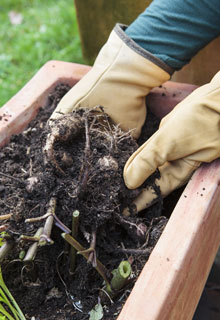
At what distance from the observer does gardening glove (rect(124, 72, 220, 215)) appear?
1093 mm

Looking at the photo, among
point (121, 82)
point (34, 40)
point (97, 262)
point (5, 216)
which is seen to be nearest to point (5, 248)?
point (5, 216)

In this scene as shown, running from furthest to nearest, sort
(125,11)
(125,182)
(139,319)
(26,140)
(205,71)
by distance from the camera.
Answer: (125,11), (205,71), (26,140), (125,182), (139,319)

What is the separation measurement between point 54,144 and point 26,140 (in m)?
0.27

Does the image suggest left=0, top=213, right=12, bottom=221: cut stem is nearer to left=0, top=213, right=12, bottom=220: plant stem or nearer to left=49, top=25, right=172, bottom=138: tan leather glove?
left=0, top=213, right=12, bottom=220: plant stem

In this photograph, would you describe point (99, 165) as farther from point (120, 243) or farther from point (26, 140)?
point (26, 140)

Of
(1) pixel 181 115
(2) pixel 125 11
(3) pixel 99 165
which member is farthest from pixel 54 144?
(2) pixel 125 11

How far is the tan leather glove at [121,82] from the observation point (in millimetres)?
1351

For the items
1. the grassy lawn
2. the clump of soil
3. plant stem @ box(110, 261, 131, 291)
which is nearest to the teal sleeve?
the clump of soil

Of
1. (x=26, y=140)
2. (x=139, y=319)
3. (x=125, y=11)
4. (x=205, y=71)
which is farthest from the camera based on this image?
(x=125, y=11)

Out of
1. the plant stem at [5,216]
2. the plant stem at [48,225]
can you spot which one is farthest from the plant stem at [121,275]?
the plant stem at [5,216]

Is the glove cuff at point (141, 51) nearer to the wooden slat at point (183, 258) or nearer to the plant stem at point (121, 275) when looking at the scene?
the wooden slat at point (183, 258)

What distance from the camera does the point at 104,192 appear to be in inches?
43.6

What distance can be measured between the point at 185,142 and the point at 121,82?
15.2 inches

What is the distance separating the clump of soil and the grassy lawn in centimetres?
137
